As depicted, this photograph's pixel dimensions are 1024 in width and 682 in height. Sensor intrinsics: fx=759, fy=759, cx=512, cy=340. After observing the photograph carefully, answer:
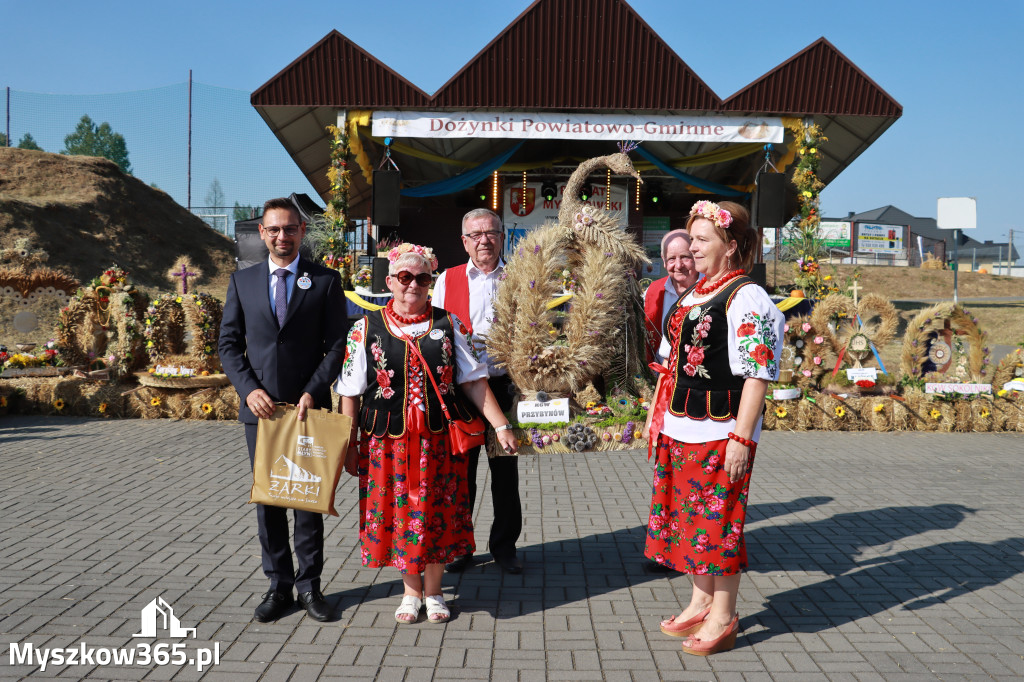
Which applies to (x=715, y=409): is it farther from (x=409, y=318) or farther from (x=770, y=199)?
(x=770, y=199)

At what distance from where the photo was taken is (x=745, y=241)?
3389 mm

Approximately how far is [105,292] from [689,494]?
9209 mm

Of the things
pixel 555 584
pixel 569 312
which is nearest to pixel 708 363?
pixel 569 312

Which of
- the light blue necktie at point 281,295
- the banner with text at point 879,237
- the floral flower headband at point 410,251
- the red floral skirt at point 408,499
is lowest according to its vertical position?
Result: the red floral skirt at point 408,499

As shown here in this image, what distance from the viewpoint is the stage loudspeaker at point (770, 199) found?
498 inches

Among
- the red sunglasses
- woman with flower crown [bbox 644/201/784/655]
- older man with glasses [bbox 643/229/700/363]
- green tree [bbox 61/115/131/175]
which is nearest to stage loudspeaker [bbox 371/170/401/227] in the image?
older man with glasses [bbox 643/229/700/363]

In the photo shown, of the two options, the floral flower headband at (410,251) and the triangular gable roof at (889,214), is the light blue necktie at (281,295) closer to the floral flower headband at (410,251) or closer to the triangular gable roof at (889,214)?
the floral flower headband at (410,251)

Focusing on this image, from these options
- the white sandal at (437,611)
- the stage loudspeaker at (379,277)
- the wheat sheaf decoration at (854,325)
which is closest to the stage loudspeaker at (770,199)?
the wheat sheaf decoration at (854,325)

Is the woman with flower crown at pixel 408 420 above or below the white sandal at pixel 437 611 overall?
above

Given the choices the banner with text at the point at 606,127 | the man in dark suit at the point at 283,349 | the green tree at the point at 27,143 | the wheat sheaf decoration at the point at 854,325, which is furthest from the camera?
the green tree at the point at 27,143

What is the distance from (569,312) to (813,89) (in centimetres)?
994

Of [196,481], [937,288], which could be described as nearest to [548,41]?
[196,481]

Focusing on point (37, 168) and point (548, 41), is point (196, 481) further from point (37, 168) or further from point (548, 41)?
point (37, 168)

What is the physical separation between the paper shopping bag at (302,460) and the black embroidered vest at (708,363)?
1.54 metres
